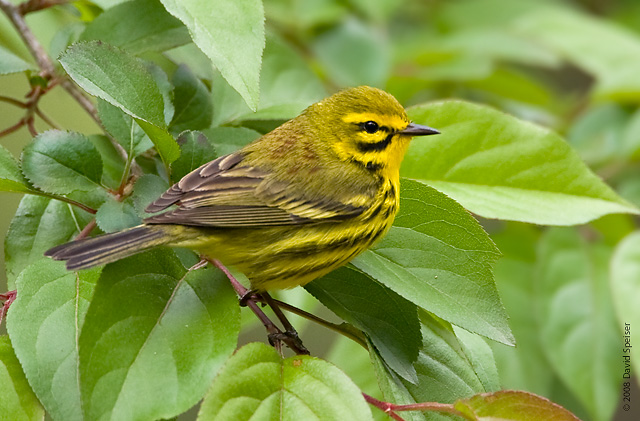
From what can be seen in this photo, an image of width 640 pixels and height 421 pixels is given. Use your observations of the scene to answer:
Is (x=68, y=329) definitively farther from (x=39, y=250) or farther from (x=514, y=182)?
(x=514, y=182)

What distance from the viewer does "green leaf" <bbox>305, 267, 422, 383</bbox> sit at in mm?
1891

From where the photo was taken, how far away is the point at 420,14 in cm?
516

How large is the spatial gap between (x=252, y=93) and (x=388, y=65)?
97.2 inches

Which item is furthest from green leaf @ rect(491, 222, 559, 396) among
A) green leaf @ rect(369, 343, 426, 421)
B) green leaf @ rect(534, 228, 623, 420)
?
green leaf @ rect(369, 343, 426, 421)

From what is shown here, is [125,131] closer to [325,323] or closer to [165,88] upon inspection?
[165,88]

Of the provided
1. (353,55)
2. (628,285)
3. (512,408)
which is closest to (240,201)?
(512,408)

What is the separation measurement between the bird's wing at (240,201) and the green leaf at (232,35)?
1.23 feet

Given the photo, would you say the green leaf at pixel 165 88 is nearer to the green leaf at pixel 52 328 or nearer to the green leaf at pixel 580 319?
the green leaf at pixel 52 328

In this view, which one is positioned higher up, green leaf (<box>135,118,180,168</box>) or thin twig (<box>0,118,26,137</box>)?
green leaf (<box>135,118,180,168</box>)

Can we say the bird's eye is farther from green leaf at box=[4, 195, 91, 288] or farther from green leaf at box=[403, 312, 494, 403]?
green leaf at box=[4, 195, 91, 288]

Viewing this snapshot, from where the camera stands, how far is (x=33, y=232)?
206cm

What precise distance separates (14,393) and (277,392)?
0.59 metres

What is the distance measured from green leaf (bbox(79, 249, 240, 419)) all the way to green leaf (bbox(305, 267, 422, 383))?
31 centimetres

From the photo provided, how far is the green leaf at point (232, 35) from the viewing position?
1741 mm
